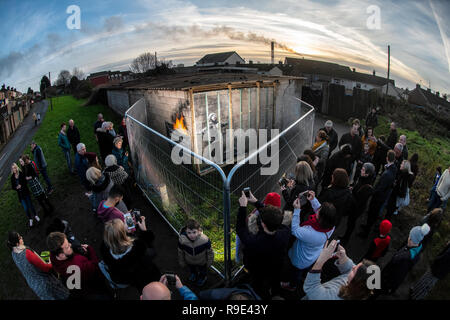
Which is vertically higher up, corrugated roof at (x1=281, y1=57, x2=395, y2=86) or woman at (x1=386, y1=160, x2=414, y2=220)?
corrugated roof at (x1=281, y1=57, x2=395, y2=86)

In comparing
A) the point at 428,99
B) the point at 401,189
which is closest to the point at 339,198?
the point at 401,189

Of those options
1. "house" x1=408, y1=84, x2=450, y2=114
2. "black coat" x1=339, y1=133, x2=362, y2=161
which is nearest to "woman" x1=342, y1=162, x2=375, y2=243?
"black coat" x1=339, y1=133, x2=362, y2=161

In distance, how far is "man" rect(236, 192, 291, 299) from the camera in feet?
7.89

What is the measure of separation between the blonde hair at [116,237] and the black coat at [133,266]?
109 millimetres

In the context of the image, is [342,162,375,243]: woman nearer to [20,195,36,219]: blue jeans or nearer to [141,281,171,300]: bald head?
[141,281,171,300]: bald head

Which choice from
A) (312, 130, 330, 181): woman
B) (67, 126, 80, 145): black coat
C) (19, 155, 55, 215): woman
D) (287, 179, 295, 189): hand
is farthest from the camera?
(67, 126, 80, 145): black coat

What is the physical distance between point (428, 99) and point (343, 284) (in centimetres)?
5748

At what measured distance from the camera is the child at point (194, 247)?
2.85 meters

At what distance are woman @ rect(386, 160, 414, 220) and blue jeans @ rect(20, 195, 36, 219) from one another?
8.37 meters

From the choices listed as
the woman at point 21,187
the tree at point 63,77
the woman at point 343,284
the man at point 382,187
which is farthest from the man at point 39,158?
the tree at point 63,77

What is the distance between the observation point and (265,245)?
251cm

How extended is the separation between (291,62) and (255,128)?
145 feet

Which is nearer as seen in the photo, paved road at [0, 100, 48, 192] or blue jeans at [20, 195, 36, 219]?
blue jeans at [20, 195, 36, 219]
